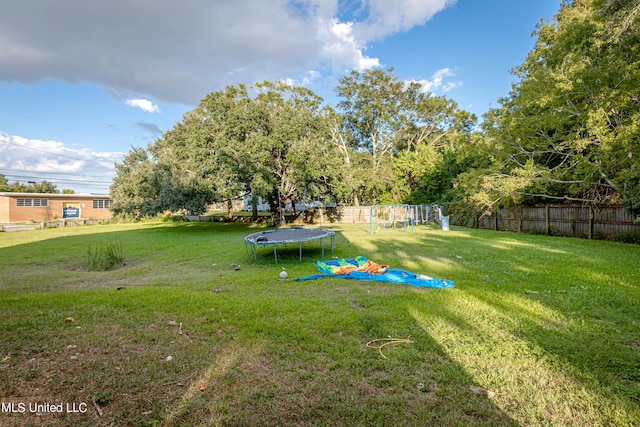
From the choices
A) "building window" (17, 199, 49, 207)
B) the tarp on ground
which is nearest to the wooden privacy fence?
the tarp on ground

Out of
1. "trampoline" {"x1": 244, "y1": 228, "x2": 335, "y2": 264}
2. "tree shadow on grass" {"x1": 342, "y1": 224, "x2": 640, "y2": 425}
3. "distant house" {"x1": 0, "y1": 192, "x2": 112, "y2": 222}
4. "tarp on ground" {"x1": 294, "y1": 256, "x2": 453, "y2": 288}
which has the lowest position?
"tree shadow on grass" {"x1": 342, "y1": 224, "x2": 640, "y2": 425}

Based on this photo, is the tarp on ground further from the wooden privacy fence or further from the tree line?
the wooden privacy fence

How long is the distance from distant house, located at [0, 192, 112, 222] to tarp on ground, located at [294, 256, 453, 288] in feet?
89.6

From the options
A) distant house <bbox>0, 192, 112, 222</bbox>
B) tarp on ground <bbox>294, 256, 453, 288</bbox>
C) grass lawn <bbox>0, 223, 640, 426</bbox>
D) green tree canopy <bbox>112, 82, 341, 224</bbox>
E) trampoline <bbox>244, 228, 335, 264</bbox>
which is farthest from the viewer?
distant house <bbox>0, 192, 112, 222</bbox>

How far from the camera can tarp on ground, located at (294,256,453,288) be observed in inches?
212

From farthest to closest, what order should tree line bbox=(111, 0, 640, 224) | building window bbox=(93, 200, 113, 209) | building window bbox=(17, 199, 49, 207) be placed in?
building window bbox=(93, 200, 113, 209) < building window bbox=(17, 199, 49, 207) < tree line bbox=(111, 0, 640, 224)

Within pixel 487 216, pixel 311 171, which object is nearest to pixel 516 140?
pixel 487 216

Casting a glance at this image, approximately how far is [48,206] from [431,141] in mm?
40751

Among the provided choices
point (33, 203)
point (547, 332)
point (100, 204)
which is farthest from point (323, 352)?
point (100, 204)

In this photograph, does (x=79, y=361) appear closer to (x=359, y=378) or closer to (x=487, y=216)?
(x=359, y=378)

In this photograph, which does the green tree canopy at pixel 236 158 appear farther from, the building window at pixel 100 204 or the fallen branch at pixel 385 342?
the building window at pixel 100 204

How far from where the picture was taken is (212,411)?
2096 mm

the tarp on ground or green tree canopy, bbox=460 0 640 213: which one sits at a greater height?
green tree canopy, bbox=460 0 640 213

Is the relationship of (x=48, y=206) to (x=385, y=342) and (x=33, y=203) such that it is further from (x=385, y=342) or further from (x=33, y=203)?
(x=385, y=342)
